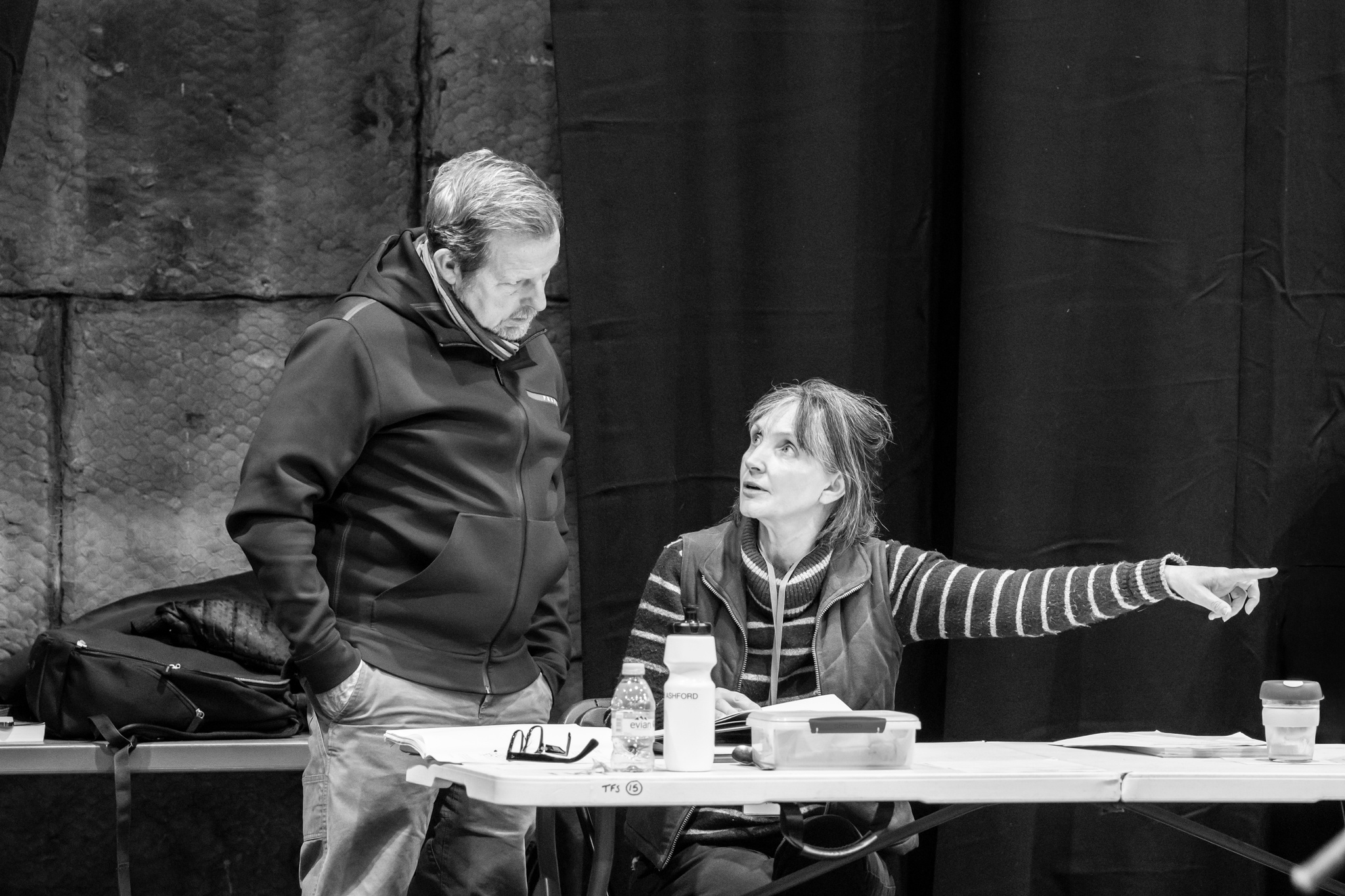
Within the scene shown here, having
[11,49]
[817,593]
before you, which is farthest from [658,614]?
[11,49]

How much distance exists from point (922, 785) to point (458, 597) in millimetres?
799

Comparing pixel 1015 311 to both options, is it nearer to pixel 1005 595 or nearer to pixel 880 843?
pixel 1005 595

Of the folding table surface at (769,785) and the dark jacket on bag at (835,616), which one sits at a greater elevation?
the dark jacket on bag at (835,616)

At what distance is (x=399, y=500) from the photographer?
225 centimetres

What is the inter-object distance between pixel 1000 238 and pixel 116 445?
188 cm

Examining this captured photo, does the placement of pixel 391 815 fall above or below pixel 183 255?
below

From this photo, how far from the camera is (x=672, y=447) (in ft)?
9.97

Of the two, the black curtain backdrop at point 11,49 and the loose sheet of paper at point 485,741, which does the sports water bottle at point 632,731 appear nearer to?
the loose sheet of paper at point 485,741

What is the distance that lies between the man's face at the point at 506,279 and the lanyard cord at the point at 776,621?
595 mm

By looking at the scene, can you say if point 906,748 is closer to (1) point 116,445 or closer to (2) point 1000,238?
(2) point 1000,238

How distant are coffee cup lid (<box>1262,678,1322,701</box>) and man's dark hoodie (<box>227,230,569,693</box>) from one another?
1064mm

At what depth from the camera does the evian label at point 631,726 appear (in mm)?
1811

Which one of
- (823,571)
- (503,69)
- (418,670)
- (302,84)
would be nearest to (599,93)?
(503,69)

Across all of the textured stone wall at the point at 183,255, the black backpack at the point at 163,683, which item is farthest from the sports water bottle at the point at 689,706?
the textured stone wall at the point at 183,255
